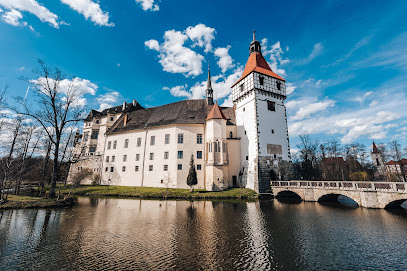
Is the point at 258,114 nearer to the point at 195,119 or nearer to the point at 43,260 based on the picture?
the point at 195,119

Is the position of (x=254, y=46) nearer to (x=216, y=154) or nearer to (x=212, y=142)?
(x=212, y=142)

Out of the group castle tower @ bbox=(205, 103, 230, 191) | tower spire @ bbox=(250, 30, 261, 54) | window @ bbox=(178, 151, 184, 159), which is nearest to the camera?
castle tower @ bbox=(205, 103, 230, 191)

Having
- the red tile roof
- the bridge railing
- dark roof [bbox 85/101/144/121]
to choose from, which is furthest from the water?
dark roof [bbox 85/101/144/121]

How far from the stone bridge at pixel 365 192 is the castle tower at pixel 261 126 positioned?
18.6 ft

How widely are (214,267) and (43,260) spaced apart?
6.71 meters

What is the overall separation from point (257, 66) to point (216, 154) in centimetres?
1848

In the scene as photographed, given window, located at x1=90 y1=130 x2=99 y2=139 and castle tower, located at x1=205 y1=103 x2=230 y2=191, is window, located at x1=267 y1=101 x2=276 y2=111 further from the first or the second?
window, located at x1=90 y1=130 x2=99 y2=139

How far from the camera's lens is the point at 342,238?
10344 mm

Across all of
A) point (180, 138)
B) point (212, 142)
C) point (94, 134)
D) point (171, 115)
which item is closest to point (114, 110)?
point (94, 134)

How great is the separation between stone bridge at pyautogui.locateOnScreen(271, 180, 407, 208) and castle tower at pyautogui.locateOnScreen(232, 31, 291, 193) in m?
5.66

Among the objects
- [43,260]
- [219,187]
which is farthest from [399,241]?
[219,187]

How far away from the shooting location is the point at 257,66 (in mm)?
35250

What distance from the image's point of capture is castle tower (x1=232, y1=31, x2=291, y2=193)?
30609 millimetres

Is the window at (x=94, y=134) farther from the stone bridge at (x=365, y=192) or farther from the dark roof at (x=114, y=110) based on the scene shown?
the stone bridge at (x=365, y=192)
